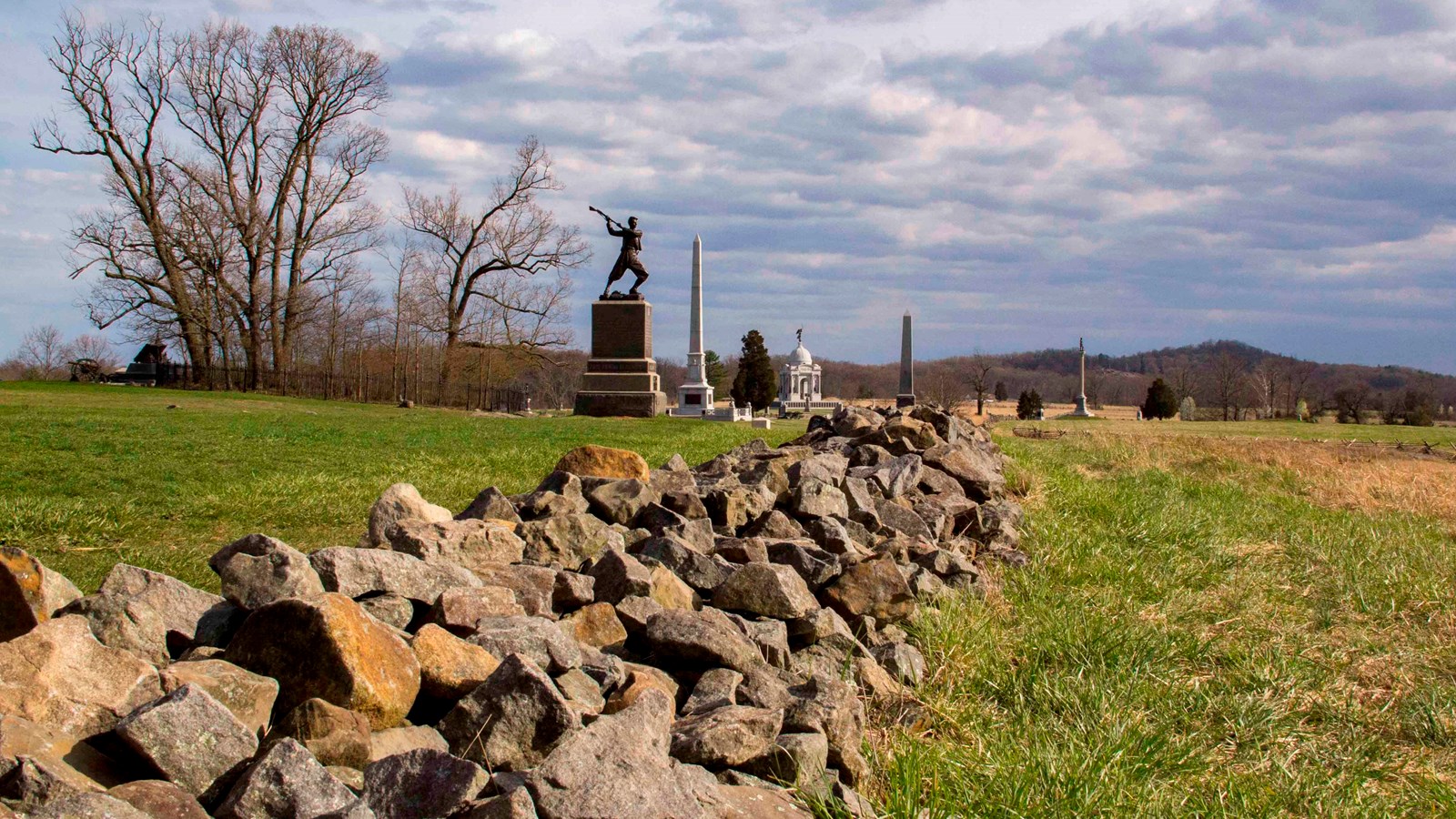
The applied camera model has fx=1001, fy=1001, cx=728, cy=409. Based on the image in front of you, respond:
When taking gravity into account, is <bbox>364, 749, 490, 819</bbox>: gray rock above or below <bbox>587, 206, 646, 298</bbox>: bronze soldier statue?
below

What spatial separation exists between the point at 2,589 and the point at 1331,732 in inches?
172

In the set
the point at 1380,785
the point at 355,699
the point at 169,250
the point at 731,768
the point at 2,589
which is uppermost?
the point at 169,250

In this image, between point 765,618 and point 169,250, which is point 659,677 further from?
point 169,250

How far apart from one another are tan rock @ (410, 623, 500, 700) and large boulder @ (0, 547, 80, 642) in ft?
3.13

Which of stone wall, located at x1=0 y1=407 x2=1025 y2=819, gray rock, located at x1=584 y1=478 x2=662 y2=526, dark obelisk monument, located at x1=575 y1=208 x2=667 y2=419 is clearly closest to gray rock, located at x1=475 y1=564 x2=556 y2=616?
stone wall, located at x1=0 y1=407 x2=1025 y2=819

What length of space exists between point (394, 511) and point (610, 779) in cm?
231

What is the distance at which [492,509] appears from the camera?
180 inches

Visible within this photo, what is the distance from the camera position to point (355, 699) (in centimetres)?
250

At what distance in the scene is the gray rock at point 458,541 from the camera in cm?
378

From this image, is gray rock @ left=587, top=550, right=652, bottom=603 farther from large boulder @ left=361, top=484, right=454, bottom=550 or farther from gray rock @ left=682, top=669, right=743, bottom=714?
large boulder @ left=361, top=484, right=454, bottom=550

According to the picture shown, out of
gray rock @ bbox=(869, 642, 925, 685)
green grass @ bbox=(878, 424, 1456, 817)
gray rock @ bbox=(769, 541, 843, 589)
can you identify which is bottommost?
green grass @ bbox=(878, 424, 1456, 817)

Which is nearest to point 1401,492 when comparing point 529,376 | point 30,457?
point 30,457

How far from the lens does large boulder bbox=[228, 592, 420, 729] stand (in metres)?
2.51

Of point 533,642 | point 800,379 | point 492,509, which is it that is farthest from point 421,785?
point 800,379
